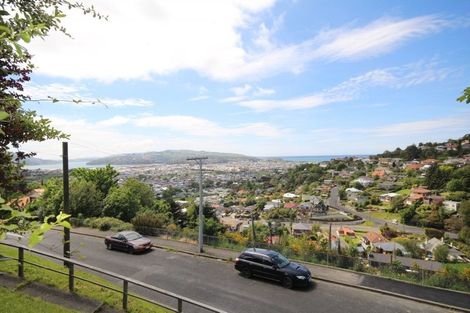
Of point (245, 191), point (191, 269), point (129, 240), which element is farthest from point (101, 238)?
point (245, 191)

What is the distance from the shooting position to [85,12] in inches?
138

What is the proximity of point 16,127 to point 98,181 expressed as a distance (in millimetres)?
39525

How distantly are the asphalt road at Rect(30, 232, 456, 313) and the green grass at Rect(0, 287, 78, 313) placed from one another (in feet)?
7.93

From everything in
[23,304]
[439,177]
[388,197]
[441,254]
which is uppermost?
[23,304]

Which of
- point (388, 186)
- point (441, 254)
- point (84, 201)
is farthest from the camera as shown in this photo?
point (388, 186)

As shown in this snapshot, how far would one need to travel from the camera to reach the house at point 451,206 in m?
93.4

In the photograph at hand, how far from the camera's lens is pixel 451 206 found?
312 feet

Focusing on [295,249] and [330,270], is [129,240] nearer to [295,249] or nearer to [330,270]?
[295,249]

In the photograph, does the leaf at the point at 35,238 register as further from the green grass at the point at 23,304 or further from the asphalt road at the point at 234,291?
the asphalt road at the point at 234,291

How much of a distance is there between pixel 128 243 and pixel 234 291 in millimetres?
9381

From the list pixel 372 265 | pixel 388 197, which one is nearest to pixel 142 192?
pixel 372 265

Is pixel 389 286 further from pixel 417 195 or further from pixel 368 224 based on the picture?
pixel 417 195

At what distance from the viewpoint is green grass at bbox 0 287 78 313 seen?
7660 mm

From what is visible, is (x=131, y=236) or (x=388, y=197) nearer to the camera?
(x=131, y=236)
